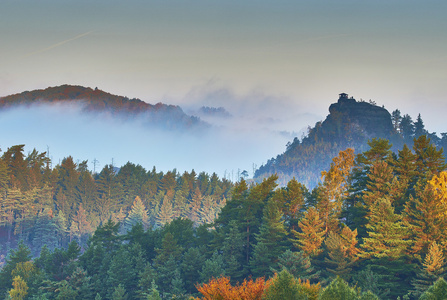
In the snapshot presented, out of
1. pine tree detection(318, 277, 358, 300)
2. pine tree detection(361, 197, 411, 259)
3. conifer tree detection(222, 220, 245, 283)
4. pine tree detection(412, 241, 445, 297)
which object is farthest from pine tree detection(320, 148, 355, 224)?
pine tree detection(318, 277, 358, 300)

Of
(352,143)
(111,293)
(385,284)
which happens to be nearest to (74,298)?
(111,293)

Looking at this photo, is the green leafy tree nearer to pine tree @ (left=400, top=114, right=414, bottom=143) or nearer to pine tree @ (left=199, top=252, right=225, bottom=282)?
pine tree @ (left=199, top=252, right=225, bottom=282)

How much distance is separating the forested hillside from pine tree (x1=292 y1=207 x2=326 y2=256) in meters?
134

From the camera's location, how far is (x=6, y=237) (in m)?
102

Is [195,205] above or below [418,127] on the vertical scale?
below

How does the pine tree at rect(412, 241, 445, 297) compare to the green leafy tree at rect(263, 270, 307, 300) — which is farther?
the pine tree at rect(412, 241, 445, 297)

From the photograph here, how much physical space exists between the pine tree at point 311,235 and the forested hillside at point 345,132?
13367 centimetres

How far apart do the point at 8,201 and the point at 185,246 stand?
58.6 meters

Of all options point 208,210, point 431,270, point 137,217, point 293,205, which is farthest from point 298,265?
point 208,210

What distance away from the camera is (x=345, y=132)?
187125mm

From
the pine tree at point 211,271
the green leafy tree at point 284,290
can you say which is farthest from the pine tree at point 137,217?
the green leafy tree at point 284,290

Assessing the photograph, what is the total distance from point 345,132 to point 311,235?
145254 millimetres

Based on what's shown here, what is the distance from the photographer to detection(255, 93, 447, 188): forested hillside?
178m

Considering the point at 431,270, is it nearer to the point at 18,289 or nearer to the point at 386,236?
the point at 386,236
